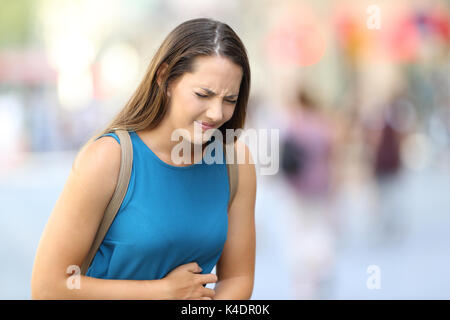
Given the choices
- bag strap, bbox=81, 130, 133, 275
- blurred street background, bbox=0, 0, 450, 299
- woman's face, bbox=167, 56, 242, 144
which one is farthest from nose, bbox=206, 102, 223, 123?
blurred street background, bbox=0, 0, 450, 299

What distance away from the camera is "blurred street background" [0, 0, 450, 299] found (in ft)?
17.7

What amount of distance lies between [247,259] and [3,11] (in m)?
20.6

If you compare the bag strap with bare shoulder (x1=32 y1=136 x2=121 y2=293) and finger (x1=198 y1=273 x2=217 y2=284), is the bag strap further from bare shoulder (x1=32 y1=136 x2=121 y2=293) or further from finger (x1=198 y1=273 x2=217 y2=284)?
finger (x1=198 y1=273 x2=217 y2=284)

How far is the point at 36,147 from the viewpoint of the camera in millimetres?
18141

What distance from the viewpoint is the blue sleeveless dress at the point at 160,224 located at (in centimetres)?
176

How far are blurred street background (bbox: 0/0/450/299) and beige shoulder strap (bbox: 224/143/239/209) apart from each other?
2.55 metres

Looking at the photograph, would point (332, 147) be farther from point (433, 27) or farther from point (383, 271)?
point (433, 27)

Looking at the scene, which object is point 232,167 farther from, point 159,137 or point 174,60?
point 174,60

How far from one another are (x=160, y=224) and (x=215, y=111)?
14.7 inches

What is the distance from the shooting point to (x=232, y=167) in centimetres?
200

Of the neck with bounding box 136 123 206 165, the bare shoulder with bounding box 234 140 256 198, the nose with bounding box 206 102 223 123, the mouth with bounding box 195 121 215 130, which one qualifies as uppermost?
the nose with bounding box 206 102 223 123

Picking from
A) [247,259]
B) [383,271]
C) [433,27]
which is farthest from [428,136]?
[247,259]

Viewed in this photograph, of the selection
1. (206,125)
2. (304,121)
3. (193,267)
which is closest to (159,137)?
(206,125)

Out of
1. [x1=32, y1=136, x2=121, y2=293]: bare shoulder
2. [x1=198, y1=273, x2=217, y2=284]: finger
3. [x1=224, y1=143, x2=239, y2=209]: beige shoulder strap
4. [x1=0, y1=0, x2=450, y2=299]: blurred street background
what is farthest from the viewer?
[x1=0, y1=0, x2=450, y2=299]: blurred street background
